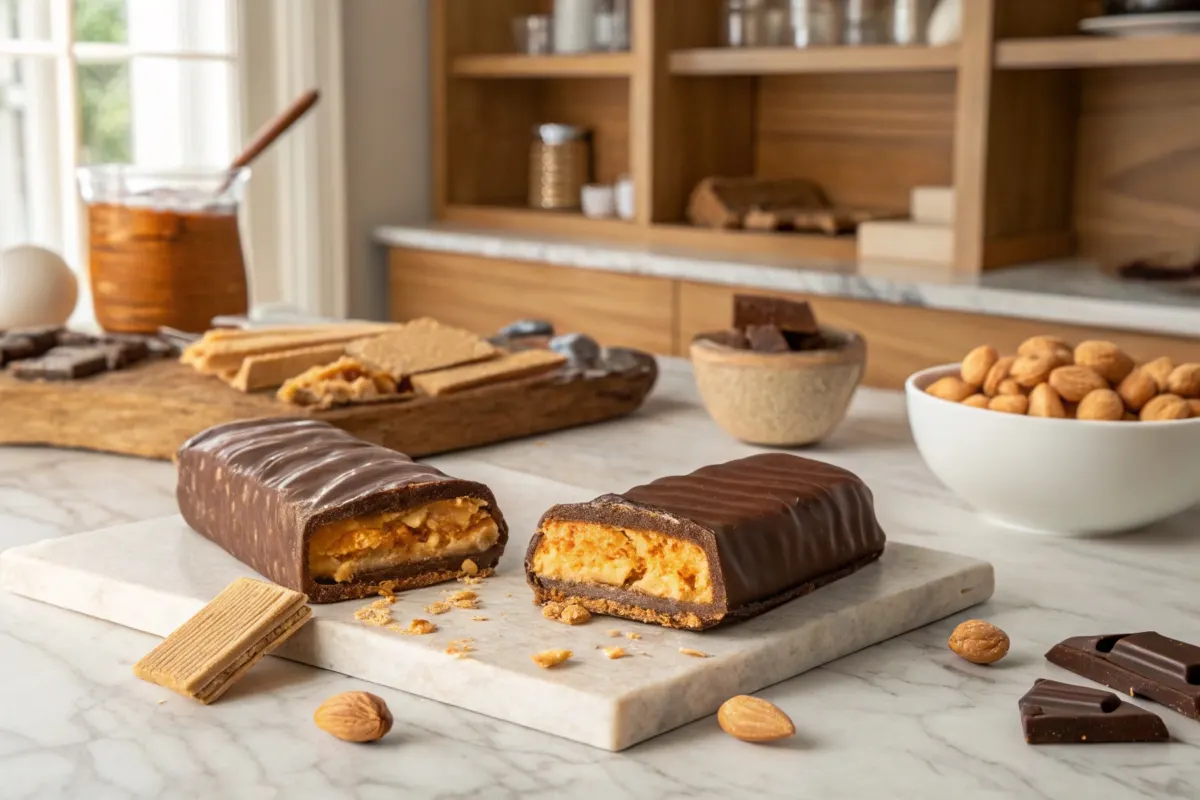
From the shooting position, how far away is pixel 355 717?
805 millimetres

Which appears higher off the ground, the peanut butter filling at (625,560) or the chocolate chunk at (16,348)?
the chocolate chunk at (16,348)

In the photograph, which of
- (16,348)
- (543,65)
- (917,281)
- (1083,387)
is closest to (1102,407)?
(1083,387)

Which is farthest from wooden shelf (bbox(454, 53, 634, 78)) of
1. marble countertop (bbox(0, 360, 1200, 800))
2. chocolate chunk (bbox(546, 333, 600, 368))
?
marble countertop (bbox(0, 360, 1200, 800))

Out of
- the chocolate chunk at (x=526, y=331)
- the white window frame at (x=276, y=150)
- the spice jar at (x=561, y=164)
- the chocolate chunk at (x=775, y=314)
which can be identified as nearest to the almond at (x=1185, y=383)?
the chocolate chunk at (x=775, y=314)

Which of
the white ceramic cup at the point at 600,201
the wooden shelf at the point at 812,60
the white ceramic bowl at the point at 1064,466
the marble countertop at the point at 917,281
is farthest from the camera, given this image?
the white ceramic cup at the point at 600,201

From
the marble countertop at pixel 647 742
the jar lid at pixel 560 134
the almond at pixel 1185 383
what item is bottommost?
the marble countertop at pixel 647 742

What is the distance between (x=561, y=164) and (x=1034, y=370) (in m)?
2.54

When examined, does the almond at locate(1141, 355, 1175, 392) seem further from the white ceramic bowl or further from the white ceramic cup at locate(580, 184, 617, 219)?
the white ceramic cup at locate(580, 184, 617, 219)

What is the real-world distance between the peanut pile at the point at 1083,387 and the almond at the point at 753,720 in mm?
464

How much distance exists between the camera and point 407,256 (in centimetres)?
363

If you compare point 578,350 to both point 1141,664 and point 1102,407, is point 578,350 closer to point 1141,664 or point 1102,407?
point 1102,407

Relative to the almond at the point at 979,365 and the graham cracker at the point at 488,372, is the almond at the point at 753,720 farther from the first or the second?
the graham cracker at the point at 488,372

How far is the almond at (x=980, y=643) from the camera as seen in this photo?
92cm

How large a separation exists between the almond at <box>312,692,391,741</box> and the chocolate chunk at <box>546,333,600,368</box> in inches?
33.3
